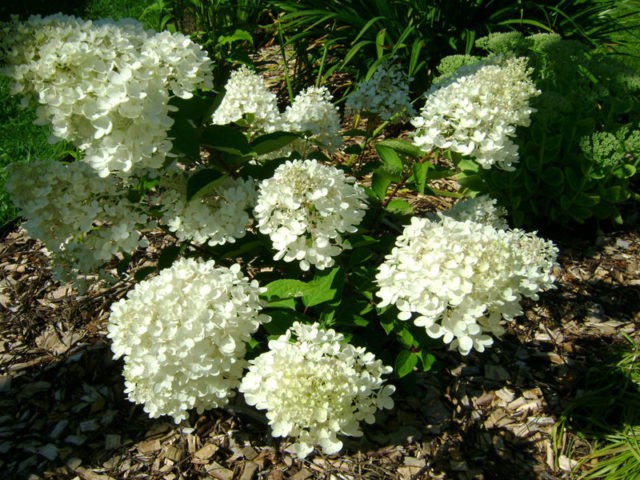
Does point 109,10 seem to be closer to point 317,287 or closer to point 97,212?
point 97,212

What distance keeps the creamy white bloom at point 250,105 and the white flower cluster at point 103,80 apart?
631 mm

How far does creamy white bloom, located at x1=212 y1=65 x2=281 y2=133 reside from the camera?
219 cm

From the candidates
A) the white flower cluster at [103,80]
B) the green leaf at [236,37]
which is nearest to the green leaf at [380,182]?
the white flower cluster at [103,80]

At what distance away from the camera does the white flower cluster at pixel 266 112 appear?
7.22 ft

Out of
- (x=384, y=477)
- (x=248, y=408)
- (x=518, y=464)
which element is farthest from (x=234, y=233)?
(x=518, y=464)

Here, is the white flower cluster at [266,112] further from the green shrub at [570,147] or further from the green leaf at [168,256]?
the green shrub at [570,147]

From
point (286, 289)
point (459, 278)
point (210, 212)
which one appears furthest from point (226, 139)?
point (459, 278)

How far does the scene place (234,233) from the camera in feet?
5.71

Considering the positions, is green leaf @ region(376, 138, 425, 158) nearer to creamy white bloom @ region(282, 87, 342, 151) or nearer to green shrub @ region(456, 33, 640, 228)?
creamy white bloom @ region(282, 87, 342, 151)

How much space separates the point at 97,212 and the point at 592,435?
1.82 metres

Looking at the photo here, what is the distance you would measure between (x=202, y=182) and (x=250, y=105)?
61 centimetres

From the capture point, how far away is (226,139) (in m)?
1.71

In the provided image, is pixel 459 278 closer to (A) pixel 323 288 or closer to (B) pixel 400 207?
(A) pixel 323 288

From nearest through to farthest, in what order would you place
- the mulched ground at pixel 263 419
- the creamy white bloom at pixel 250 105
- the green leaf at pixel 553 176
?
1. the mulched ground at pixel 263 419
2. the creamy white bloom at pixel 250 105
3. the green leaf at pixel 553 176
